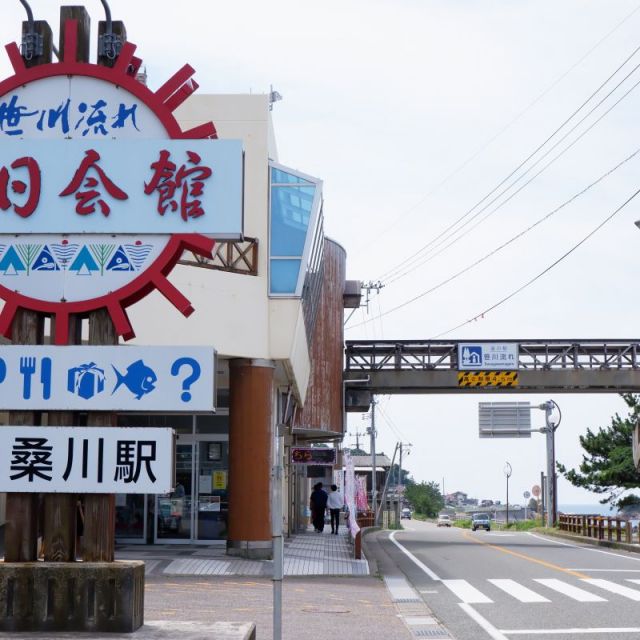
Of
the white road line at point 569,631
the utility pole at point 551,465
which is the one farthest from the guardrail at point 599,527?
the white road line at point 569,631

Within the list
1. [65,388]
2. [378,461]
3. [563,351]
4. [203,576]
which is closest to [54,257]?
[65,388]

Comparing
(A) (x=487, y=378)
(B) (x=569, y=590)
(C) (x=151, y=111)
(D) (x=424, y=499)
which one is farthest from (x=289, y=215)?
(D) (x=424, y=499)

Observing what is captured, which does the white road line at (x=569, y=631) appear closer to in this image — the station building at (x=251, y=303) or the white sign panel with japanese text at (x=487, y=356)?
the station building at (x=251, y=303)

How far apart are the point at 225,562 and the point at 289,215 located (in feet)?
23.7

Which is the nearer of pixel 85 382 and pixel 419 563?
pixel 85 382

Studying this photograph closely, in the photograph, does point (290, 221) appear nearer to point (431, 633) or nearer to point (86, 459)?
point (431, 633)

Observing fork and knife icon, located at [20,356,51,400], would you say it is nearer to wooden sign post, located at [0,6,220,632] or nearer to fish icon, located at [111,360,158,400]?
wooden sign post, located at [0,6,220,632]

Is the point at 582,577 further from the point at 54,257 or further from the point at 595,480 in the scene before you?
the point at 595,480

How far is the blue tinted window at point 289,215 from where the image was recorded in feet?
73.4

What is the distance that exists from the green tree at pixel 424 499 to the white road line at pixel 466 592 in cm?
13370

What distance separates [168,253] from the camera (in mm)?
10539

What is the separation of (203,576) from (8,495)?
954cm

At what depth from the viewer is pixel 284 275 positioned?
22.2 m

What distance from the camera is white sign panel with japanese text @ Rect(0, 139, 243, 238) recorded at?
415 inches
